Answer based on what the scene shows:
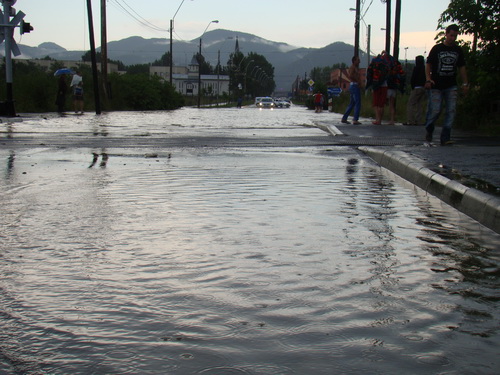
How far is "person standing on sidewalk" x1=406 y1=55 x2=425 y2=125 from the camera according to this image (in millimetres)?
19812

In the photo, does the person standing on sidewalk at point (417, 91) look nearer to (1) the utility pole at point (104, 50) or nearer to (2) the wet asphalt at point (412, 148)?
(2) the wet asphalt at point (412, 148)

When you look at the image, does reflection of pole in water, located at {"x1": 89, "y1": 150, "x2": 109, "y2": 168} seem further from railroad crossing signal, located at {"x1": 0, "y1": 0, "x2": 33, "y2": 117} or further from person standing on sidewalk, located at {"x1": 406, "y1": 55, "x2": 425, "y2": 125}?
railroad crossing signal, located at {"x1": 0, "y1": 0, "x2": 33, "y2": 117}

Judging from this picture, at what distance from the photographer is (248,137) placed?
1606 cm

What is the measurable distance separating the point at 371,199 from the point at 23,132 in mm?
11651

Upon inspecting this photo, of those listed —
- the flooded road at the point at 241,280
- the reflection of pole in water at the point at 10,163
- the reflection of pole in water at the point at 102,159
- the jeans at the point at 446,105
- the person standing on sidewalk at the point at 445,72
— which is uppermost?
the person standing on sidewalk at the point at 445,72

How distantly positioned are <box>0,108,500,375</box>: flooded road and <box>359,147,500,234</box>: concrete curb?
0.13 meters

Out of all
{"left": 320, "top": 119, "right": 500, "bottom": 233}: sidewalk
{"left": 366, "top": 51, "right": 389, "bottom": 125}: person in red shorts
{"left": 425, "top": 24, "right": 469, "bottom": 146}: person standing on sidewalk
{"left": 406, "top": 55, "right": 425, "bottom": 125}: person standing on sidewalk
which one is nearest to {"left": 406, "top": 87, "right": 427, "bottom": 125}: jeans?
{"left": 406, "top": 55, "right": 425, "bottom": 125}: person standing on sidewalk

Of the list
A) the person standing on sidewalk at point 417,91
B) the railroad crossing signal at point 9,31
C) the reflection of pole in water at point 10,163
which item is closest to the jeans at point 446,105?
the reflection of pole in water at point 10,163

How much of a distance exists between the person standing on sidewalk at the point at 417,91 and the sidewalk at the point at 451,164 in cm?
361

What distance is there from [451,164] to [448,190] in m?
2.13

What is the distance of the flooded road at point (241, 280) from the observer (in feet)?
9.73

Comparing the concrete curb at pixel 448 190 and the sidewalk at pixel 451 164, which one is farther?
the sidewalk at pixel 451 164

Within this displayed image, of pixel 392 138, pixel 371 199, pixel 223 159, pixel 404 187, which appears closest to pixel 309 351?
pixel 371 199

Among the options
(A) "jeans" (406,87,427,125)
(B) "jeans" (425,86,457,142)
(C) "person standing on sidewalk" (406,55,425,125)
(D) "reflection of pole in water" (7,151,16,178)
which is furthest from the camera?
(A) "jeans" (406,87,427,125)
